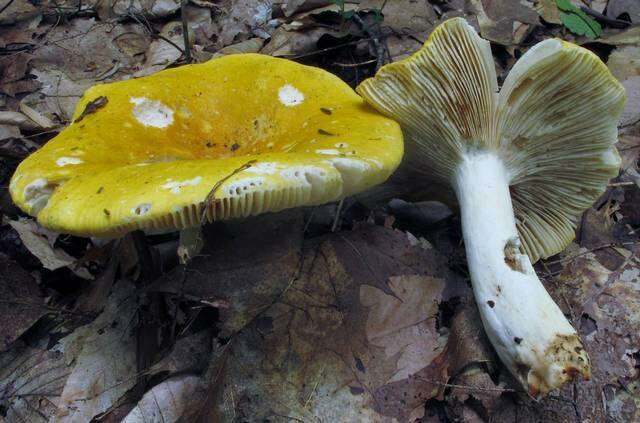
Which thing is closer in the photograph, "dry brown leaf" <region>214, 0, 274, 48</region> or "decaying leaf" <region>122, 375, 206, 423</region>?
"decaying leaf" <region>122, 375, 206, 423</region>

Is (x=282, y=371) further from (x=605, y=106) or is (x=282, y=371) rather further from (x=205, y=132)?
(x=605, y=106)

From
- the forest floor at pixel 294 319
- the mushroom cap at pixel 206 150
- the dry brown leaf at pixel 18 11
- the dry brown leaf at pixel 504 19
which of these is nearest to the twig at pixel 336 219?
the forest floor at pixel 294 319

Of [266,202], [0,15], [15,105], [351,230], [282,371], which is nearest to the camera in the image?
[266,202]

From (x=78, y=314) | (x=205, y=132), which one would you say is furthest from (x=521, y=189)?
(x=78, y=314)

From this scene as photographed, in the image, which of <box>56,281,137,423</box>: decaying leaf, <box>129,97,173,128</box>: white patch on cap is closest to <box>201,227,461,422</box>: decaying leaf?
<box>56,281,137,423</box>: decaying leaf

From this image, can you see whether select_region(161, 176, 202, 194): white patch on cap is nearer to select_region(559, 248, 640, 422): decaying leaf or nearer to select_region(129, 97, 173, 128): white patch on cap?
select_region(129, 97, 173, 128): white patch on cap

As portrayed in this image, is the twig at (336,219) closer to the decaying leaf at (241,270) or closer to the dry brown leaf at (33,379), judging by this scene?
the decaying leaf at (241,270)
